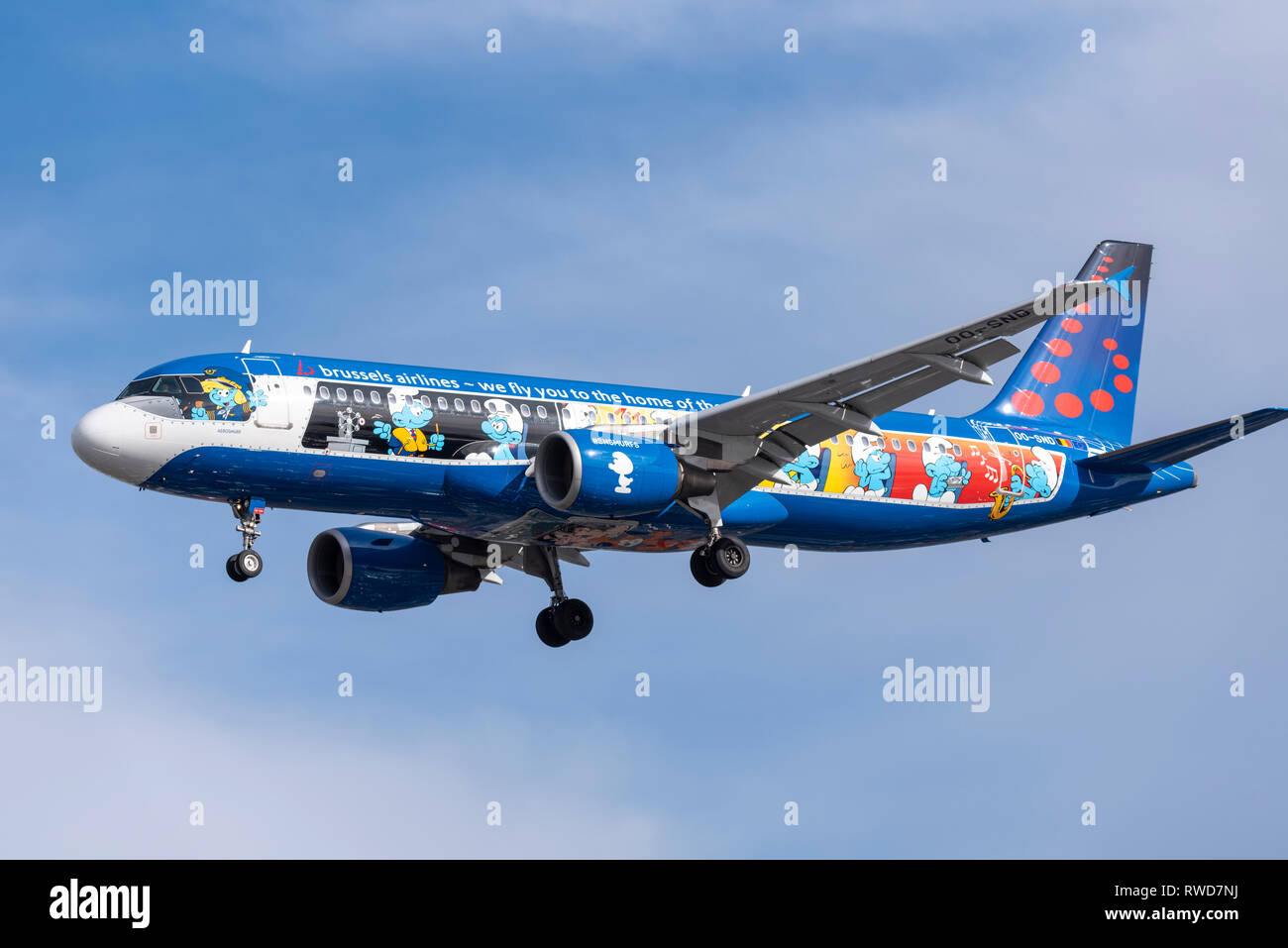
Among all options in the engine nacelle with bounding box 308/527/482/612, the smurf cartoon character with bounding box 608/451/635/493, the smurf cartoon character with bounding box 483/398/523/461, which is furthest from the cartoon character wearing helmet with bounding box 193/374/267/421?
the engine nacelle with bounding box 308/527/482/612

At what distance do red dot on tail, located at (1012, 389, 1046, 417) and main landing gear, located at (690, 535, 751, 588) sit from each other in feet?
38.6

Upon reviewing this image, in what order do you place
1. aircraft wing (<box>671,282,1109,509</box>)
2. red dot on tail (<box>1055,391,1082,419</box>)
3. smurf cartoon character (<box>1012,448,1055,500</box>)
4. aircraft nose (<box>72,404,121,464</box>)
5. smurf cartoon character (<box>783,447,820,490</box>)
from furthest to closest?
red dot on tail (<box>1055,391,1082,419</box>) → smurf cartoon character (<box>1012,448,1055,500</box>) → smurf cartoon character (<box>783,447,820,490</box>) → aircraft nose (<box>72,404,121,464</box>) → aircraft wing (<box>671,282,1109,509</box>)

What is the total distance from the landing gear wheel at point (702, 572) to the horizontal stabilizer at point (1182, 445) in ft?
39.5

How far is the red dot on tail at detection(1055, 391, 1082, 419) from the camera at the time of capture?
49.6 m

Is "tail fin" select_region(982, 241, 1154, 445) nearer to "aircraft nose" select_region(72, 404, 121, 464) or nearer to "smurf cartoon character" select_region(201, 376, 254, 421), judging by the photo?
"smurf cartoon character" select_region(201, 376, 254, 421)

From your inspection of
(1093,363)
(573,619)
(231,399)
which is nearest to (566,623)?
(573,619)

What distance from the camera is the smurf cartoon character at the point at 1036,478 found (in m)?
46.0

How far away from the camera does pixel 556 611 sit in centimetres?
4528

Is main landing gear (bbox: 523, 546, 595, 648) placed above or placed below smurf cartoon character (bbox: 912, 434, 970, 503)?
below

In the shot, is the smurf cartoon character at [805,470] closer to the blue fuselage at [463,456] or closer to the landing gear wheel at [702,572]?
the blue fuselage at [463,456]

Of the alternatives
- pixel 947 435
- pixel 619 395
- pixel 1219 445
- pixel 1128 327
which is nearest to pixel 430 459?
pixel 619 395

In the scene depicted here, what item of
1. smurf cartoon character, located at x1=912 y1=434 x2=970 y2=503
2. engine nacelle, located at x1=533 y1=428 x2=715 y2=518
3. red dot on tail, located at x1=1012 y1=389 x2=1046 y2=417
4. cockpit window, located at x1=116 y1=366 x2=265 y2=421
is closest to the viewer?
cockpit window, located at x1=116 y1=366 x2=265 y2=421

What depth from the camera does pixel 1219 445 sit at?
43.5 m

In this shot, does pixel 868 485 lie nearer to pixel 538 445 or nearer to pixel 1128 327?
pixel 538 445
